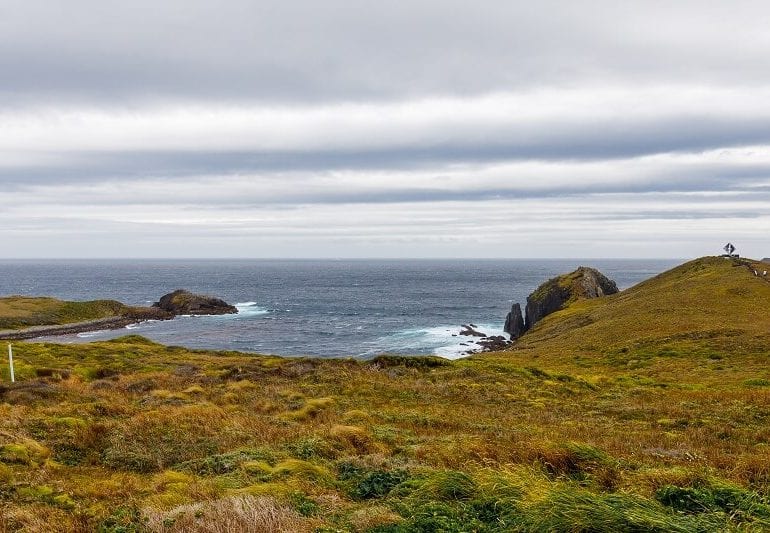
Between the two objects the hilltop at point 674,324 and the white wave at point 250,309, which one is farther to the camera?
the white wave at point 250,309

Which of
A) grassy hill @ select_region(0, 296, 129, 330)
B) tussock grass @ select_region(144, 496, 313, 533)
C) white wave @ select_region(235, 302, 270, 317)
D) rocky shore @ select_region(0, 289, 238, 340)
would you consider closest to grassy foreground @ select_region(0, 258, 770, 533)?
tussock grass @ select_region(144, 496, 313, 533)

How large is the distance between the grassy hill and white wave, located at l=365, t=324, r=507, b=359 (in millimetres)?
68329

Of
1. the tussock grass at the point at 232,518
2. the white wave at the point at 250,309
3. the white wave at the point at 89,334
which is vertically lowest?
the white wave at the point at 89,334

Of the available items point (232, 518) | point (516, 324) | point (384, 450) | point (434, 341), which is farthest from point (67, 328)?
point (232, 518)

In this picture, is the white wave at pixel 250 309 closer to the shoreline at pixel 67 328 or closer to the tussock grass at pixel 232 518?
the shoreline at pixel 67 328

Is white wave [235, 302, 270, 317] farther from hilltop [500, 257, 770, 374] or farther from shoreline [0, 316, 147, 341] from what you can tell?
hilltop [500, 257, 770, 374]

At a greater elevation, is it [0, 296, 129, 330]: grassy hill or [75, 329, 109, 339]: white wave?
[0, 296, 129, 330]: grassy hill

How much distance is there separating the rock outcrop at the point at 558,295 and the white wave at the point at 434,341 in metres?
3.47

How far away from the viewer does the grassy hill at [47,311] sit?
9700cm

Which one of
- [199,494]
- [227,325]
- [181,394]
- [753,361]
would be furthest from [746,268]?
[227,325]

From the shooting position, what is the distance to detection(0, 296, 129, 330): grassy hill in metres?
97.0

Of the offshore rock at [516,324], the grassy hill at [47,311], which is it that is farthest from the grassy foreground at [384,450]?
the grassy hill at [47,311]

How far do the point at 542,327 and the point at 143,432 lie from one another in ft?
214

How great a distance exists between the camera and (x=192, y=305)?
123438 millimetres
